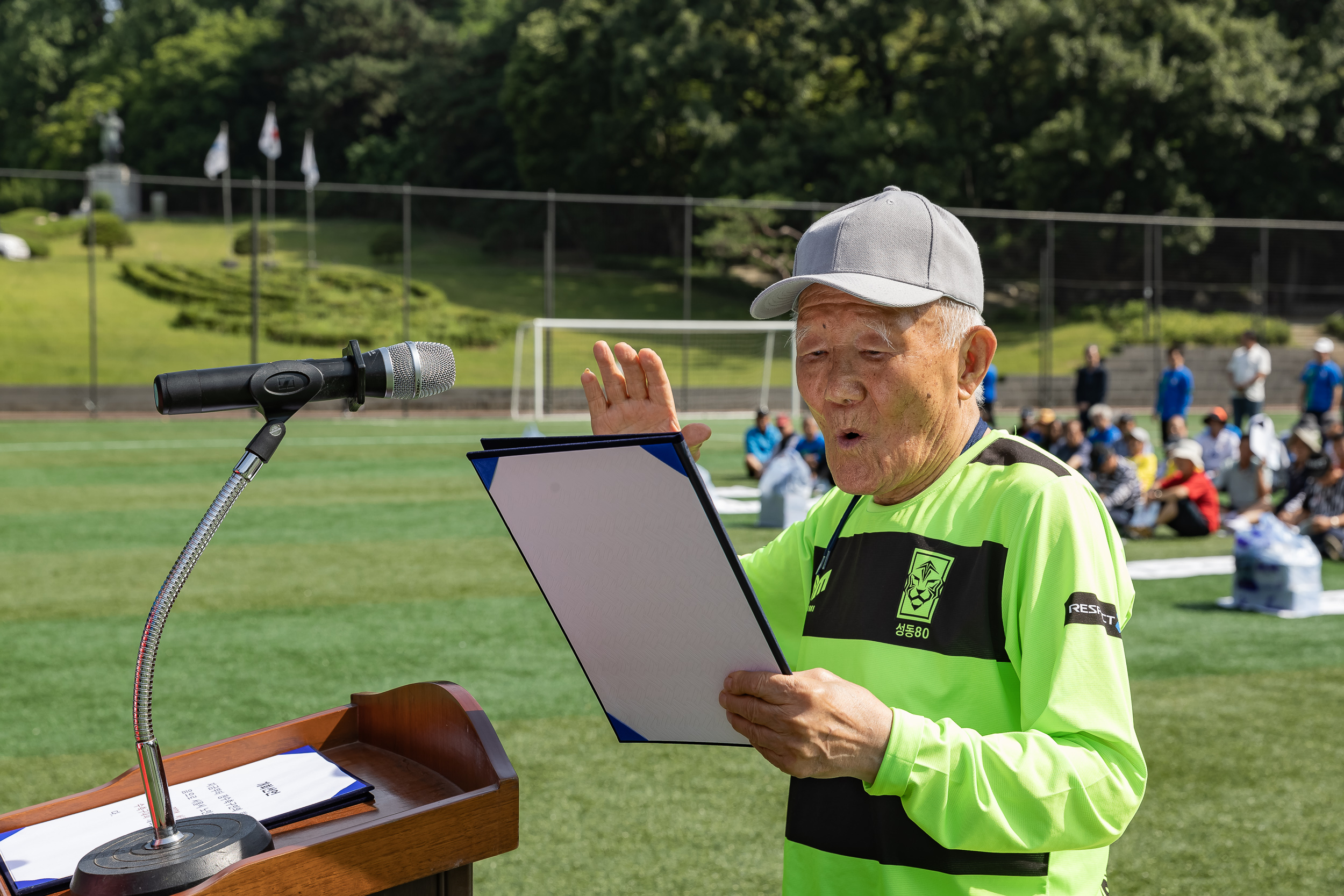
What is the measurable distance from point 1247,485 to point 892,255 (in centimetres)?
1187

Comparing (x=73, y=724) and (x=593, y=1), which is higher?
(x=593, y=1)

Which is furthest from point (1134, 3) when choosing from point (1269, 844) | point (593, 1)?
point (1269, 844)

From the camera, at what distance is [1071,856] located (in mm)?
1604

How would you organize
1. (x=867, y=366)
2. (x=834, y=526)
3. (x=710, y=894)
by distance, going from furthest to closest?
(x=710, y=894)
(x=834, y=526)
(x=867, y=366)

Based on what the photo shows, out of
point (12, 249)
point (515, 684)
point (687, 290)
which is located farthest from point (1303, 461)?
point (12, 249)

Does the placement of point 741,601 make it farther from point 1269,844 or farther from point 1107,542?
point 1269,844

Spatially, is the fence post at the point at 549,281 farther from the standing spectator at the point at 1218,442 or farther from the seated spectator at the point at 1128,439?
the standing spectator at the point at 1218,442

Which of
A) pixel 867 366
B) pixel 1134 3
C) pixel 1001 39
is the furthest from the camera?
pixel 1001 39

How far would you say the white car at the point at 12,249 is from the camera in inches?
1478

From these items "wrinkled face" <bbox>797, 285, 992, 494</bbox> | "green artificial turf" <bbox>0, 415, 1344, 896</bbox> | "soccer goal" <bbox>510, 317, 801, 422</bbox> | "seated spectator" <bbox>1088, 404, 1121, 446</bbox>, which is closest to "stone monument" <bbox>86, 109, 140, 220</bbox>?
"soccer goal" <bbox>510, 317, 801, 422</bbox>

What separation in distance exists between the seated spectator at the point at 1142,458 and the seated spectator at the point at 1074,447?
1.39ft

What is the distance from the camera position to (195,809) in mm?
1593

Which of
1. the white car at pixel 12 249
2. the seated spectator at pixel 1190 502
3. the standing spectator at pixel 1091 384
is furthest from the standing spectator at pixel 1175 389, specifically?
the white car at pixel 12 249

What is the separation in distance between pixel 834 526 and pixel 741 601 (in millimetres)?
567
